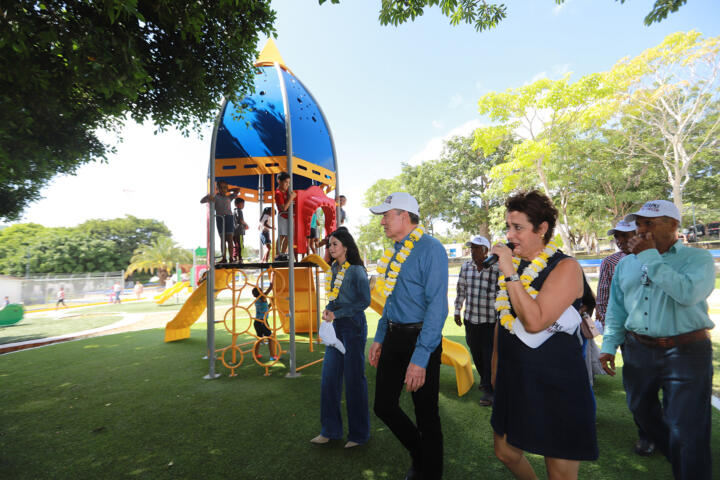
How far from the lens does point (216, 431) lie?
3789 mm

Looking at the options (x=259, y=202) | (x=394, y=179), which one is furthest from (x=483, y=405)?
(x=394, y=179)

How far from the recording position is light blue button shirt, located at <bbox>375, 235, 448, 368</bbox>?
7.32 ft

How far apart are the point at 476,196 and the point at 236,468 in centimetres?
3055

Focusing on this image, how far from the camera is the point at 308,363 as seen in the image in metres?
6.52

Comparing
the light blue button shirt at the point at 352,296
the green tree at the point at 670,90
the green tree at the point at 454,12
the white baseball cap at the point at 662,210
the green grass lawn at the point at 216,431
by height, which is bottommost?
the green grass lawn at the point at 216,431

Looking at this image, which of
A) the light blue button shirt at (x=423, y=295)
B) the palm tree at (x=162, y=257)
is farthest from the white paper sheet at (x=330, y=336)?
the palm tree at (x=162, y=257)

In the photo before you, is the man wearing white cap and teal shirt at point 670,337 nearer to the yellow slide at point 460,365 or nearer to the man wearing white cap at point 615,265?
the man wearing white cap at point 615,265

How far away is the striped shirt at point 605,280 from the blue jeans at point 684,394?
2043 millimetres

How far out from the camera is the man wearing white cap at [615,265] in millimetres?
2967

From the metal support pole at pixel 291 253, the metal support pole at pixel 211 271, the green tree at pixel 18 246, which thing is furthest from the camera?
the green tree at pixel 18 246

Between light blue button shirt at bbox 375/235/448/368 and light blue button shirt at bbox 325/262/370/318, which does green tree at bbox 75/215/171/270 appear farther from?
light blue button shirt at bbox 375/235/448/368

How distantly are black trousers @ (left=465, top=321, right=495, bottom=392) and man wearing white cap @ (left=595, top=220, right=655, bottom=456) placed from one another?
4.58 ft

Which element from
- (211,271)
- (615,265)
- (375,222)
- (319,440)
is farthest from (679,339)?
(375,222)

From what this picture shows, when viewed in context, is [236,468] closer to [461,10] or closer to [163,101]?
[163,101]
